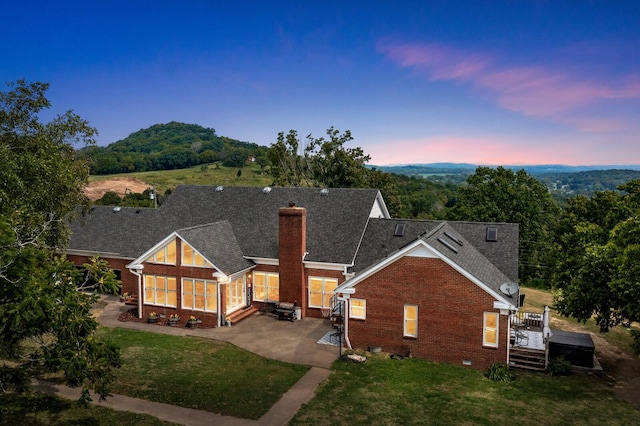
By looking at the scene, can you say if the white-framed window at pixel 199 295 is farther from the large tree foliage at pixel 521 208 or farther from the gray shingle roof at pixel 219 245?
the large tree foliage at pixel 521 208

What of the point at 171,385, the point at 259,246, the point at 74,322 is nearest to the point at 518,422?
the point at 171,385

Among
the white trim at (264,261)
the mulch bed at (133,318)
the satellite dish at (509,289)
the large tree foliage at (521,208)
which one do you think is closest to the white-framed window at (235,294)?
the white trim at (264,261)

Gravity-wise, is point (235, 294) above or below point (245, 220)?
below

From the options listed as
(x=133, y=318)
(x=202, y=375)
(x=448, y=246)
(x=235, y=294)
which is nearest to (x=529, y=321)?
(x=448, y=246)

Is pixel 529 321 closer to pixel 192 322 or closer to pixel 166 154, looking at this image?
pixel 192 322

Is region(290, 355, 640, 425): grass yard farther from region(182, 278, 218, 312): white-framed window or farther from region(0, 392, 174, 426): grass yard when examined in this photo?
region(182, 278, 218, 312): white-framed window
